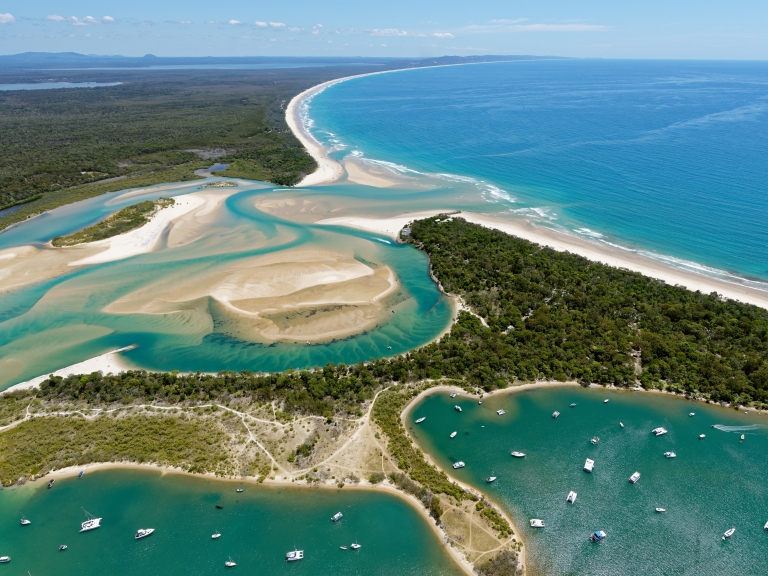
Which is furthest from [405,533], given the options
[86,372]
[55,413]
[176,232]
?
[176,232]

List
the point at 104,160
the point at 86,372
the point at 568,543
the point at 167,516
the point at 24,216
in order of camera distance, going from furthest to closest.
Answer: the point at 104,160, the point at 24,216, the point at 86,372, the point at 167,516, the point at 568,543

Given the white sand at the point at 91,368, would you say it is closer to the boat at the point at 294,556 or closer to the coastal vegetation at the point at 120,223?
the boat at the point at 294,556

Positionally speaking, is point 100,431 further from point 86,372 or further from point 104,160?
point 104,160

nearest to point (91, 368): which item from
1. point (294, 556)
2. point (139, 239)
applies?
point (294, 556)

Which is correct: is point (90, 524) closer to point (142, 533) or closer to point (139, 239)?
point (142, 533)

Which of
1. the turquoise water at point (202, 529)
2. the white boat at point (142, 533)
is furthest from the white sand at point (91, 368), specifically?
the white boat at point (142, 533)

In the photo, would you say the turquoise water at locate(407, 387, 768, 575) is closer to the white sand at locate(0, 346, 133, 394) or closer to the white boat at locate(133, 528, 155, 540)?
the white boat at locate(133, 528, 155, 540)
